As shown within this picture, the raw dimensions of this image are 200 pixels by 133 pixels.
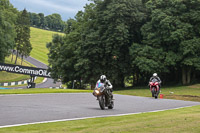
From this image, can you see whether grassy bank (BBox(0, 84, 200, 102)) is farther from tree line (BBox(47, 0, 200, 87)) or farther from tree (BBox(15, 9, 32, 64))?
tree (BBox(15, 9, 32, 64))

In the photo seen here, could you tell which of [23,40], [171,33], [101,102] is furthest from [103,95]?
[23,40]

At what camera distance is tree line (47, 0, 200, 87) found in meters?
42.7

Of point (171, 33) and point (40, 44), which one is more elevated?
point (40, 44)

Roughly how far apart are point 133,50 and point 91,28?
23.9ft

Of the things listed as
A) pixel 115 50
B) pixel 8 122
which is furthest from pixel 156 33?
pixel 8 122

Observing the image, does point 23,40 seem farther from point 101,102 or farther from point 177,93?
point 101,102

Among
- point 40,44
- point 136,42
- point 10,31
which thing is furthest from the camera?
point 40,44

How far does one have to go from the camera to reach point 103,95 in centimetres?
1535

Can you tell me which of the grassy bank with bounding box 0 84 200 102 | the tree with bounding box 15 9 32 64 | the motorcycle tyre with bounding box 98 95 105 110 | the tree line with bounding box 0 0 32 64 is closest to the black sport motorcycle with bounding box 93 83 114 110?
the motorcycle tyre with bounding box 98 95 105 110

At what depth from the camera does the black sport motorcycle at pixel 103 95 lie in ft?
49.1

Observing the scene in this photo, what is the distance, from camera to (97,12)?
4784 centimetres

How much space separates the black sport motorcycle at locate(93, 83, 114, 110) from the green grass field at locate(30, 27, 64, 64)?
313 ft

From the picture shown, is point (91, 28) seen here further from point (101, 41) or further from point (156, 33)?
point (156, 33)

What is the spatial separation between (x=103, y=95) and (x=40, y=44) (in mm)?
136604
